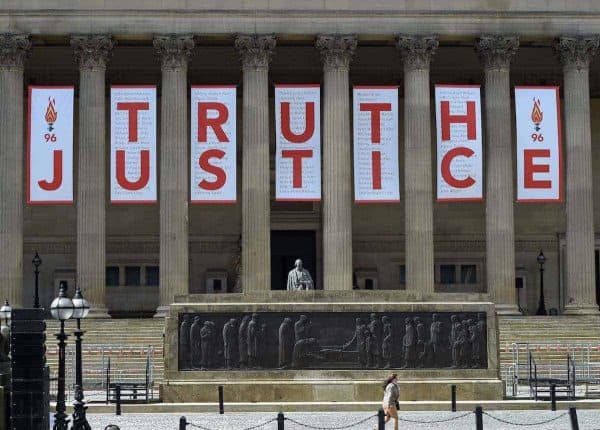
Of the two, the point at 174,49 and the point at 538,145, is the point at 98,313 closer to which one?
the point at 174,49

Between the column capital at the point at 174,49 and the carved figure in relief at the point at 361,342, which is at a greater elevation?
the column capital at the point at 174,49

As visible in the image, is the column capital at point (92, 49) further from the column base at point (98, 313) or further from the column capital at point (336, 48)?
the column base at point (98, 313)

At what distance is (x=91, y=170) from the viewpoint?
70.9 meters

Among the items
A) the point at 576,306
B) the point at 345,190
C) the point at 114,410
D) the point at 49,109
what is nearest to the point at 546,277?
the point at 576,306

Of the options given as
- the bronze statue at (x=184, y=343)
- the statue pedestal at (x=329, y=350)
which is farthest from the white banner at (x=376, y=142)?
the bronze statue at (x=184, y=343)

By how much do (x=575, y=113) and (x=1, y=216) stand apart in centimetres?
2619

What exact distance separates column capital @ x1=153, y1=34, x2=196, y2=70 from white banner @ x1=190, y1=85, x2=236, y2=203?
347 cm

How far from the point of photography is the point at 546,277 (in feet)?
265

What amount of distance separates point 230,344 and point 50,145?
20.6 meters

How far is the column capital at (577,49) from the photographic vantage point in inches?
2847

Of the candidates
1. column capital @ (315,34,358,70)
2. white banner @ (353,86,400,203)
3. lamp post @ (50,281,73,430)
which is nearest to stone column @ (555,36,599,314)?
white banner @ (353,86,400,203)

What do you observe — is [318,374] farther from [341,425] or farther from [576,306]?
[576,306]

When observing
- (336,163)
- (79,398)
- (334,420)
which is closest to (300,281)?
(334,420)

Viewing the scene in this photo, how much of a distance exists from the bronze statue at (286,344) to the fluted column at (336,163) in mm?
19624
